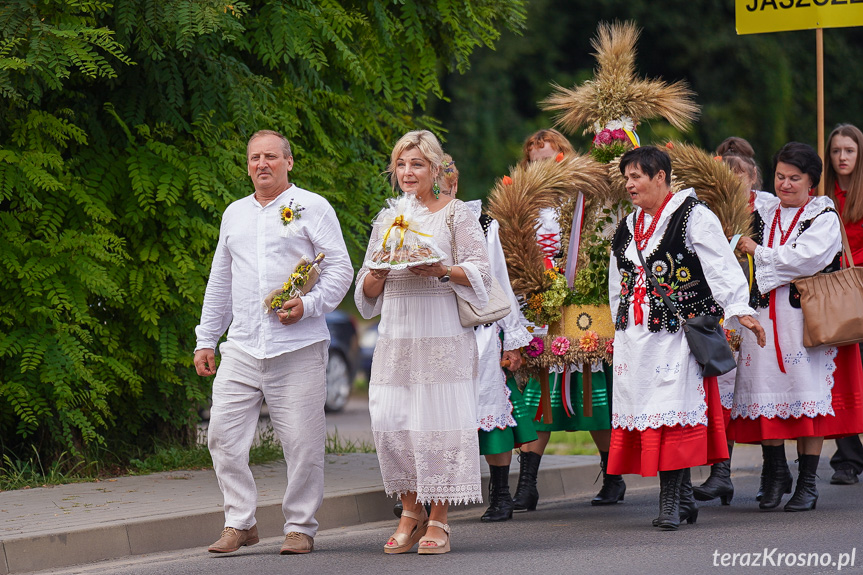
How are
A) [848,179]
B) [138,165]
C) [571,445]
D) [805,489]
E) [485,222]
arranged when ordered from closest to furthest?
[485,222] < [805,489] < [138,165] < [848,179] < [571,445]

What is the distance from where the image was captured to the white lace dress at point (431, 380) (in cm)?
609

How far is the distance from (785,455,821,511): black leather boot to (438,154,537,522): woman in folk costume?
1.69 metres

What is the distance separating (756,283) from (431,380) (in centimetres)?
265

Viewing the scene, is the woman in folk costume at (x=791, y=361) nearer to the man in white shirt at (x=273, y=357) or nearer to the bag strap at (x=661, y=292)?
the bag strap at (x=661, y=292)

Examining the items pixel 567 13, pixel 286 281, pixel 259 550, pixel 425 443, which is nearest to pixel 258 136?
pixel 286 281

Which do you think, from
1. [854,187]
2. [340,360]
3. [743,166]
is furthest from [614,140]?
[340,360]

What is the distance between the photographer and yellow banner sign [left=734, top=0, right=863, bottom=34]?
921cm

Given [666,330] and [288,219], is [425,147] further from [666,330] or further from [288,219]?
[666,330]

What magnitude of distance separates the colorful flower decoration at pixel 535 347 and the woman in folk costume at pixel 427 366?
56.6 inches

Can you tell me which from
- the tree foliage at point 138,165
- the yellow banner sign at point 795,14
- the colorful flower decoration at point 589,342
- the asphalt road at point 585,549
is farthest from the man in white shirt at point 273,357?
the yellow banner sign at point 795,14

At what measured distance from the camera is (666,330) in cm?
670

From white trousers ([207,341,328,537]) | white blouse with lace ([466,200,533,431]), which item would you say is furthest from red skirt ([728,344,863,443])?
white trousers ([207,341,328,537])

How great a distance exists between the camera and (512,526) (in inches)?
285

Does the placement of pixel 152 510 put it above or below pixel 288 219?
below
